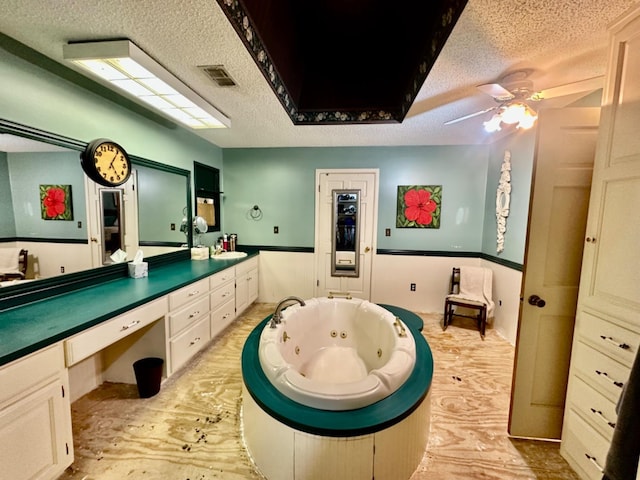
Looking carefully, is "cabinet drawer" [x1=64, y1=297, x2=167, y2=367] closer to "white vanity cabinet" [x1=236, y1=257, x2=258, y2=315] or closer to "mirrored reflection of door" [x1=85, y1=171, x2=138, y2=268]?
"mirrored reflection of door" [x1=85, y1=171, x2=138, y2=268]

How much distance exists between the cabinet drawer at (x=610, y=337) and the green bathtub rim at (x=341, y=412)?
85 centimetres

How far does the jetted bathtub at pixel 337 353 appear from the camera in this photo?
142cm

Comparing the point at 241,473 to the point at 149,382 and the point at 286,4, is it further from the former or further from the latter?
the point at 286,4

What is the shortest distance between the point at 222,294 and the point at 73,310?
1445 millimetres

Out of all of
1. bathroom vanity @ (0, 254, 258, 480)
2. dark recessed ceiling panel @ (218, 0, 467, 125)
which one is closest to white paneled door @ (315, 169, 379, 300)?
dark recessed ceiling panel @ (218, 0, 467, 125)

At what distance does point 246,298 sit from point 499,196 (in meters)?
3.45

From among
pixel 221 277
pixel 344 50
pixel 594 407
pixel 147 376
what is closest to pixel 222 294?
pixel 221 277

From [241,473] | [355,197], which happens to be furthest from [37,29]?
[355,197]

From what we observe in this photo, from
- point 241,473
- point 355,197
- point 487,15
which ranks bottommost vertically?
point 241,473

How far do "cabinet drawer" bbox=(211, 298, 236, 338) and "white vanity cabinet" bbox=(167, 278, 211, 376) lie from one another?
11 centimetres

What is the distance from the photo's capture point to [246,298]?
144 inches

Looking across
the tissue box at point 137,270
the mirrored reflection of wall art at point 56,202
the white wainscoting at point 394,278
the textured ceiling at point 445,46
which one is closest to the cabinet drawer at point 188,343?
the tissue box at point 137,270

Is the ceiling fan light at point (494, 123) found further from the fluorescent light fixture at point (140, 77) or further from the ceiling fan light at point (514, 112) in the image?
the fluorescent light fixture at point (140, 77)

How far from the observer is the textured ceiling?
1281mm
